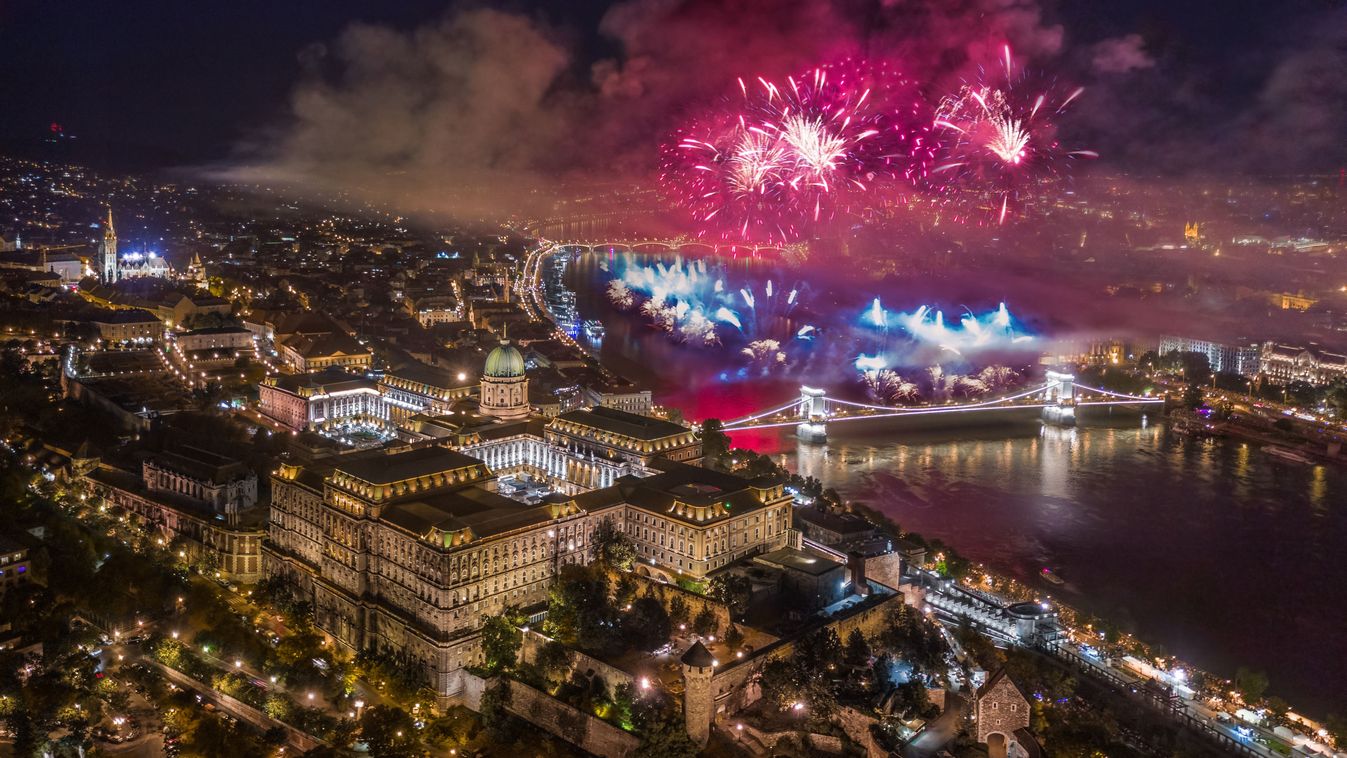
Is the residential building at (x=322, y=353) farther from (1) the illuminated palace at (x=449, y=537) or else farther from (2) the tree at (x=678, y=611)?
(2) the tree at (x=678, y=611)

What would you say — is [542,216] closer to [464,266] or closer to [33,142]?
[464,266]

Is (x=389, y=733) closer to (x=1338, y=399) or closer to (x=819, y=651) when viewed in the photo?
(x=819, y=651)

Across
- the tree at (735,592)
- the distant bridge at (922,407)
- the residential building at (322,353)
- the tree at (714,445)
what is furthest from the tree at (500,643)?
the distant bridge at (922,407)

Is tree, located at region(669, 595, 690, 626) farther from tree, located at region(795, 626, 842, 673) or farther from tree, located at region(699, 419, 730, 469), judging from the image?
tree, located at region(699, 419, 730, 469)

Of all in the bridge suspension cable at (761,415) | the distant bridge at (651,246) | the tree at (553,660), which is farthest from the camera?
the distant bridge at (651,246)

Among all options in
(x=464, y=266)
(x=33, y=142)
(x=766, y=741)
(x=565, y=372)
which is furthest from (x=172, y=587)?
(x=464, y=266)

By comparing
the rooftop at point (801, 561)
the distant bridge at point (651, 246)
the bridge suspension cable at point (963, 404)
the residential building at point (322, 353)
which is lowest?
the rooftop at point (801, 561)
